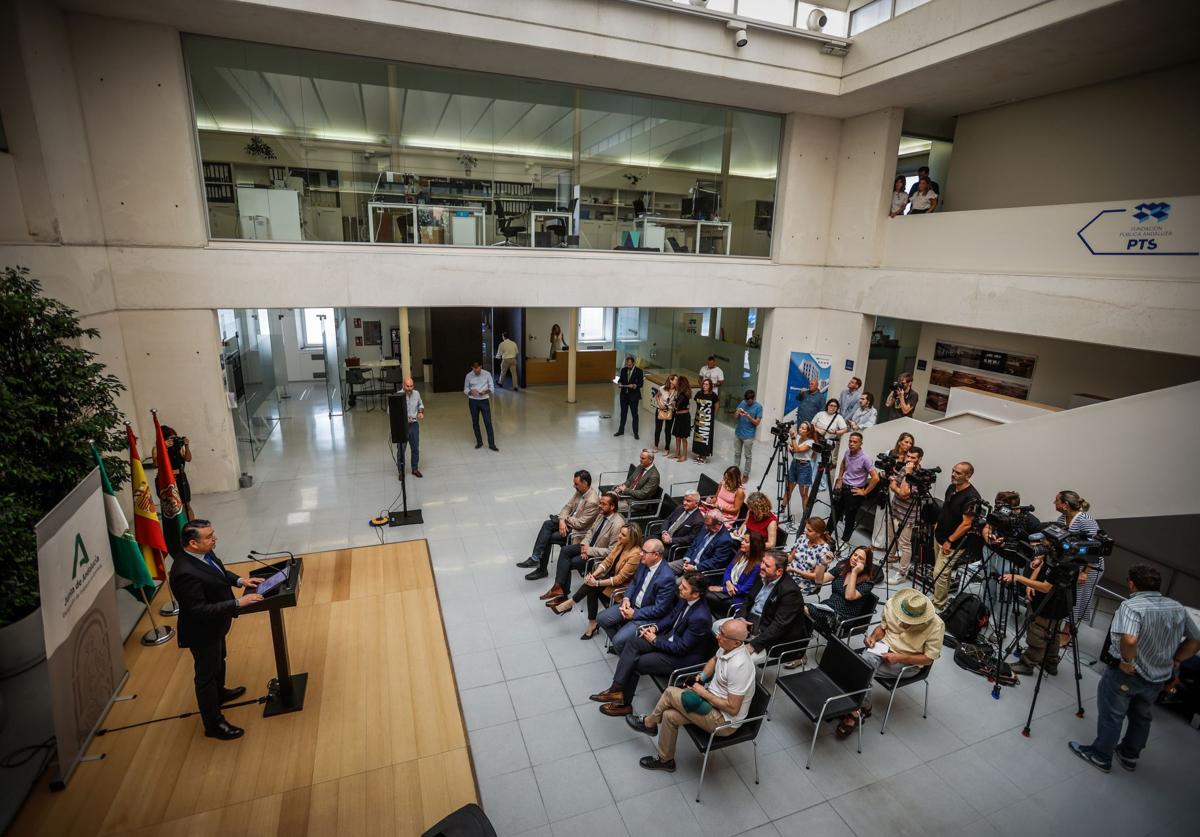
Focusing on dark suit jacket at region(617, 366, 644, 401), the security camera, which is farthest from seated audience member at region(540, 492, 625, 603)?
the security camera

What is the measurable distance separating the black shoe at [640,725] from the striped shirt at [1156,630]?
3.28 m

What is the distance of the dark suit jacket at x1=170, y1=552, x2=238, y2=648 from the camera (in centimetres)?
384

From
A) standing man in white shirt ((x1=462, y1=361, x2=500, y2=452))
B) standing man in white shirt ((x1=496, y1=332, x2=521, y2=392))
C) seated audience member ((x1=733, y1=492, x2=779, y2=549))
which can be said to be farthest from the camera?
standing man in white shirt ((x1=496, y1=332, x2=521, y2=392))

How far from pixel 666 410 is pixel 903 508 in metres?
4.62


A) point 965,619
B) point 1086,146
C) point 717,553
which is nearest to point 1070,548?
point 965,619

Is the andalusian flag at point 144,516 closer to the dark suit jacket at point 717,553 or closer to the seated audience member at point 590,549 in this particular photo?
the seated audience member at point 590,549

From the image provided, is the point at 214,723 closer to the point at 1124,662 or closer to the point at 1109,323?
the point at 1124,662

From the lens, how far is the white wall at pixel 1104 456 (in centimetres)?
562

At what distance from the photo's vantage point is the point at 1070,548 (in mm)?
4539

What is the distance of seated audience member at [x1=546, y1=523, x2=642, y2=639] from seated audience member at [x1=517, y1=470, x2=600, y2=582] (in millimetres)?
693

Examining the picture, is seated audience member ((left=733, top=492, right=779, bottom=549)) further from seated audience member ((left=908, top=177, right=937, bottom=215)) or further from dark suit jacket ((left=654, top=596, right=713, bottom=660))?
seated audience member ((left=908, top=177, right=937, bottom=215))

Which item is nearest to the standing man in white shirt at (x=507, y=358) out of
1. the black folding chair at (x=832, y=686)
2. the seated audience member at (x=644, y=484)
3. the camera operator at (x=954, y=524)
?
the seated audience member at (x=644, y=484)

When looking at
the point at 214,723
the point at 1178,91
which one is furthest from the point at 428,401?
the point at 1178,91

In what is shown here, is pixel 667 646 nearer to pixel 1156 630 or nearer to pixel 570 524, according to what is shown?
pixel 570 524
